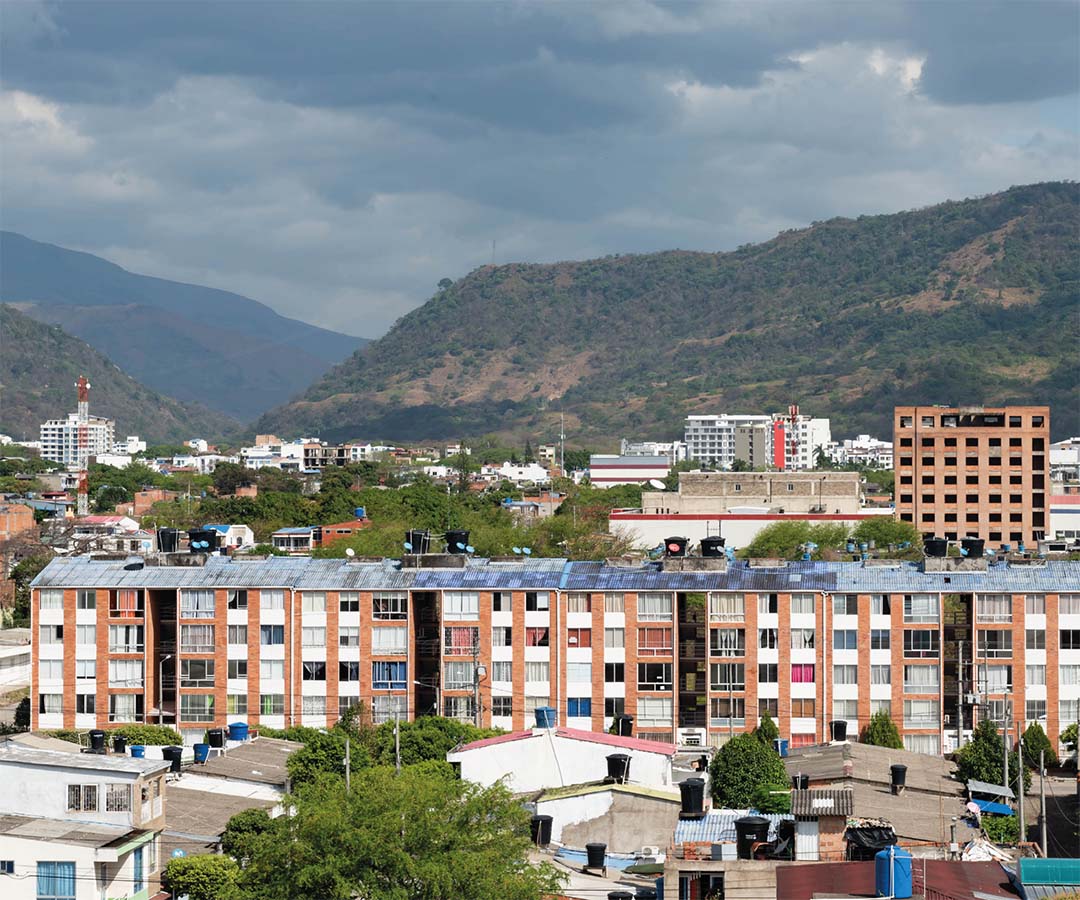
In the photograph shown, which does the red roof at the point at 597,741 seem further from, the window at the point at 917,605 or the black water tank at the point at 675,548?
the black water tank at the point at 675,548

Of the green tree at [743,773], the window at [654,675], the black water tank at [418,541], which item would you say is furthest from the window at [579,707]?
the green tree at [743,773]

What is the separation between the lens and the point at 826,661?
230ft

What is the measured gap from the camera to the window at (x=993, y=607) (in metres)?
69.9

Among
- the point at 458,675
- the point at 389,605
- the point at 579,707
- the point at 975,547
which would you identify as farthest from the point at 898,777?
the point at 389,605

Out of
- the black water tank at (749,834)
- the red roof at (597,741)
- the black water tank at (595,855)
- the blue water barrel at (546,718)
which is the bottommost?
the black water tank at (595,855)

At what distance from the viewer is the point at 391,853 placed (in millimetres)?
37188

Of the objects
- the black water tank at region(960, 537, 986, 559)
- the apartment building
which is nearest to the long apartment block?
the black water tank at region(960, 537, 986, 559)

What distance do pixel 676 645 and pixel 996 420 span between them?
4428 inches

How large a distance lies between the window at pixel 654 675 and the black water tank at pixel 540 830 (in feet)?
76.2

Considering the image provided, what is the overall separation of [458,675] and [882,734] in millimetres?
15433

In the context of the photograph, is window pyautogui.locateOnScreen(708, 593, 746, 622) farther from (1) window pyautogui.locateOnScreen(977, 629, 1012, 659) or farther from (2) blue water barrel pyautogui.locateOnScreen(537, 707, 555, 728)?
(2) blue water barrel pyautogui.locateOnScreen(537, 707, 555, 728)

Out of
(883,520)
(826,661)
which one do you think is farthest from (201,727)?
(883,520)

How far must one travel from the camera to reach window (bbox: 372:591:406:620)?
71.8 meters

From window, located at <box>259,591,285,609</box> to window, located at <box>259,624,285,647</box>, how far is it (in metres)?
0.71
